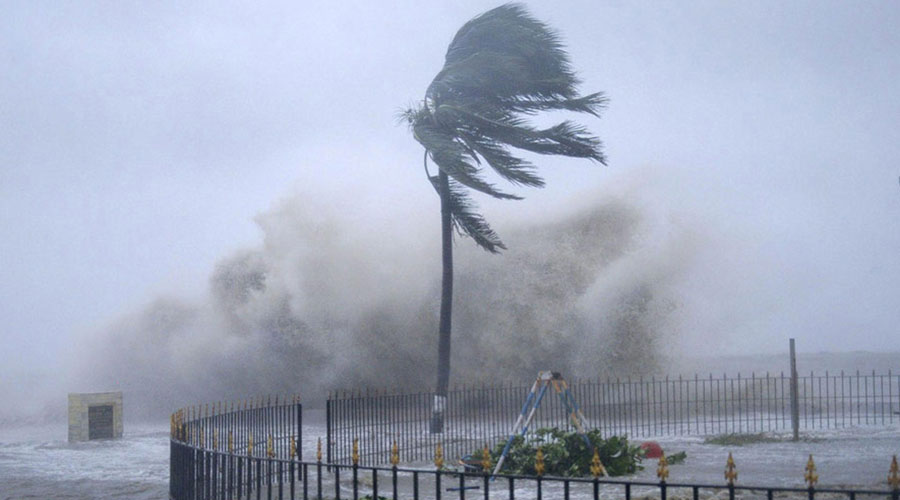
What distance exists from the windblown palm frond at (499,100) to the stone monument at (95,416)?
9.63 m

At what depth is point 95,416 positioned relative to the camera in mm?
21156

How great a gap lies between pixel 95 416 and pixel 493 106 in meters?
11.8

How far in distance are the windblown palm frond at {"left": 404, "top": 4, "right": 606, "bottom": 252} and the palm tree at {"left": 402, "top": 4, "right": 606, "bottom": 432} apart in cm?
2

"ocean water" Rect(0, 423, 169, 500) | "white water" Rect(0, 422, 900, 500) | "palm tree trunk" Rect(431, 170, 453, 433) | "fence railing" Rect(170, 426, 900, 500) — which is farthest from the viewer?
"palm tree trunk" Rect(431, 170, 453, 433)

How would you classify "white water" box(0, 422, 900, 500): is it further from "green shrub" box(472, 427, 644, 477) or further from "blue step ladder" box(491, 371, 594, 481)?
"blue step ladder" box(491, 371, 594, 481)

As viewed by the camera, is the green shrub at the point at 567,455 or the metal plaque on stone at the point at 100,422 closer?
the green shrub at the point at 567,455

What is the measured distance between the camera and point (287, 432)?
1242cm

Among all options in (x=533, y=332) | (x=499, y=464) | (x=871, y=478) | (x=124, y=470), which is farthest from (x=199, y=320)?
(x=871, y=478)

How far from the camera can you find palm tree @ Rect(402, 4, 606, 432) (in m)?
18.0

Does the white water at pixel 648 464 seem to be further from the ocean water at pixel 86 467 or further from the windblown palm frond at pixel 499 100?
the windblown palm frond at pixel 499 100

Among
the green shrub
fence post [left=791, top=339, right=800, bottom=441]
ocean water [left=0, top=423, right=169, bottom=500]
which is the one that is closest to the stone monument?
ocean water [left=0, top=423, right=169, bottom=500]

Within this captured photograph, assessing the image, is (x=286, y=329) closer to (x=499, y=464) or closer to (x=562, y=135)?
(x=562, y=135)

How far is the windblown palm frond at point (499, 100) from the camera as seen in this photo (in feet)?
59.2

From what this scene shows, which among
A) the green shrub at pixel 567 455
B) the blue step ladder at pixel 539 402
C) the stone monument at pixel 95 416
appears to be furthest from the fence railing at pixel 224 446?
the stone monument at pixel 95 416
